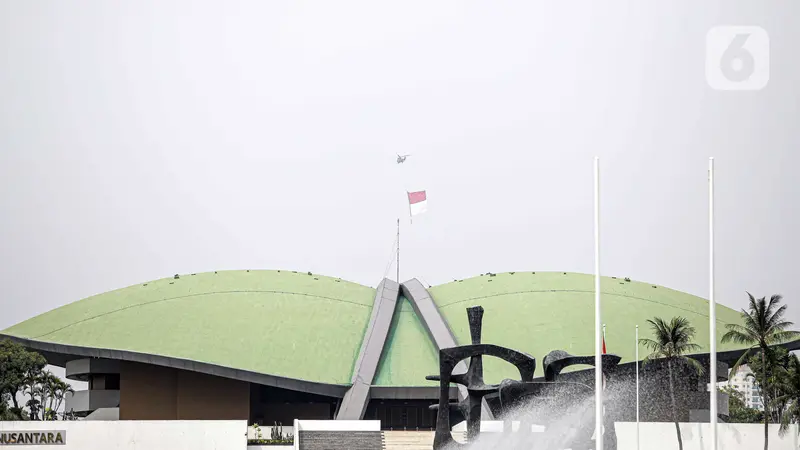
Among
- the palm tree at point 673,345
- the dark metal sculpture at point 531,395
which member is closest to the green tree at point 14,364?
the palm tree at point 673,345

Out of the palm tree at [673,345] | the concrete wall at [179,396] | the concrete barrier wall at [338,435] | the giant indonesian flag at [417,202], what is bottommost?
the concrete barrier wall at [338,435]

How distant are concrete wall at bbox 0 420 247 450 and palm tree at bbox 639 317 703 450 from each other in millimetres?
20183

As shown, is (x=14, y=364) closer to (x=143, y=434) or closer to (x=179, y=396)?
(x=179, y=396)

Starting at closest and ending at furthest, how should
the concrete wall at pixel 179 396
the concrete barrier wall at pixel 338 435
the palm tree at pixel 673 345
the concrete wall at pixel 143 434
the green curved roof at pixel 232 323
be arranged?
the concrete wall at pixel 143 434 < the concrete barrier wall at pixel 338 435 < the palm tree at pixel 673 345 < the green curved roof at pixel 232 323 < the concrete wall at pixel 179 396

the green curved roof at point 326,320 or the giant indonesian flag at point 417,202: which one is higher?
the giant indonesian flag at point 417,202

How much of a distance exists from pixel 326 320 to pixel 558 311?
12.2 meters

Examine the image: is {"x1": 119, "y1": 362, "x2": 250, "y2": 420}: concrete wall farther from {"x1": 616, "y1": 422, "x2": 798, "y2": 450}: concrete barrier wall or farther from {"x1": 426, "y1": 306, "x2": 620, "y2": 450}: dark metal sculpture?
{"x1": 426, "y1": 306, "x2": 620, "y2": 450}: dark metal sculpture

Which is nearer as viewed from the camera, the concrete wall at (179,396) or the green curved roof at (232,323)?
the green curved roof at (232,323)

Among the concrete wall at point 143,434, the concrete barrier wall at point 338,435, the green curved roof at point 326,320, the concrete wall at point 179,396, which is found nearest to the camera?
the concrete wall at point 143,434

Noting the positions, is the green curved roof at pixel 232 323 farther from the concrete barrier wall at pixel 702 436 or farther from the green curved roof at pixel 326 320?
the concrete barrier wall at pixel 702 436

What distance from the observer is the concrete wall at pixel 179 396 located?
56.4 m

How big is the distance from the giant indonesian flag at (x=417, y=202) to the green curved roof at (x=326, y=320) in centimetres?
576

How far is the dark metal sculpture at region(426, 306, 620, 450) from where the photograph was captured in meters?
28.1

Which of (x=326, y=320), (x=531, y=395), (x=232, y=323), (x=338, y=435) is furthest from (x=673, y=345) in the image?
(x=531, y=395)
